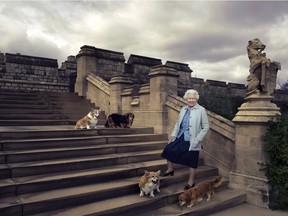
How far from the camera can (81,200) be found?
4.36 meters

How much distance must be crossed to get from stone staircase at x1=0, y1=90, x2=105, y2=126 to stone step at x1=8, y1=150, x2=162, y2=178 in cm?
325

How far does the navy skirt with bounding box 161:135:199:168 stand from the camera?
510 centimetres

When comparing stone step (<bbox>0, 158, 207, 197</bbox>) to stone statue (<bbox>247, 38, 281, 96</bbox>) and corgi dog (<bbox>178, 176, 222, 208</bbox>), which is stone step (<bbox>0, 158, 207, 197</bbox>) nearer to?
corgi dog (<bbox>178, 176, 222, 208</bbox>)

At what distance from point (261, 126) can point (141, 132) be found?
12.4 feet

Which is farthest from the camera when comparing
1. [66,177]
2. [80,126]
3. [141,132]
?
[141,132]

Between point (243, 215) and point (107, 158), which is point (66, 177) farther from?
point (243, 215)

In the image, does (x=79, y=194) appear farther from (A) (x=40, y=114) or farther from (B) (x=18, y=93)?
(B) (x=18, y=93)

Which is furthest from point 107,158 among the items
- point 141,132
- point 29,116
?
point 29,116

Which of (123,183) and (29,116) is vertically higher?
(29,116)

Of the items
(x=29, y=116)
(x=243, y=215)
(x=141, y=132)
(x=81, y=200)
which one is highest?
(x=29, y=116)

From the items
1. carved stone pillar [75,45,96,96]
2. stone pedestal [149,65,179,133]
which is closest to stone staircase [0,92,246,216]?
stone pedestal [149,65,179,133]

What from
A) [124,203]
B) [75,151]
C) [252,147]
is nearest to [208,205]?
[124,203]

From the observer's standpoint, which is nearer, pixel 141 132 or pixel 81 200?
pixel 81 200

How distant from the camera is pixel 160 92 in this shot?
8.21 m
